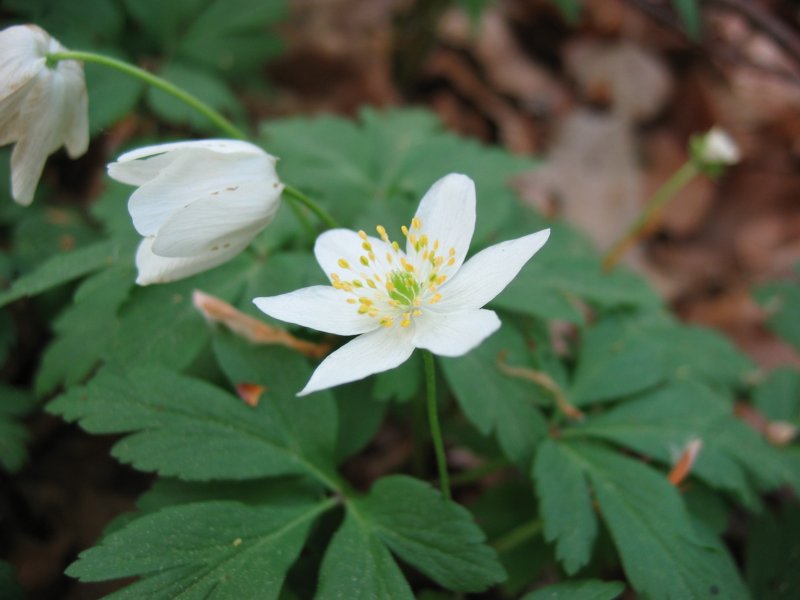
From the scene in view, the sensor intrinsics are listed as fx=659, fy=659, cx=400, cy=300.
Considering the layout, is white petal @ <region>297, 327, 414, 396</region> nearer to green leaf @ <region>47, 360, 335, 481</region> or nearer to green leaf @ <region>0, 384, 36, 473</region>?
green leaf @ <region>47, 360, 335, 481</region>

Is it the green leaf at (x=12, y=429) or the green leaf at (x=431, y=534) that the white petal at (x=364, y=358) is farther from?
the green leaf at (x=12, y=429)

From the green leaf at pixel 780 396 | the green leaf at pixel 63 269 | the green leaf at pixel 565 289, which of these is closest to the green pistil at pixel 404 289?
the green leaf at pixel 565 289

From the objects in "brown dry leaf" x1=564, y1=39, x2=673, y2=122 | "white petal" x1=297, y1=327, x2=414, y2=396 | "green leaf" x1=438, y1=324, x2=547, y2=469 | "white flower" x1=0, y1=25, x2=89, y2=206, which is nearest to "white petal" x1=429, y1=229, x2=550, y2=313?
"white petal" x1=297, y1=327, x2=414, y2=396

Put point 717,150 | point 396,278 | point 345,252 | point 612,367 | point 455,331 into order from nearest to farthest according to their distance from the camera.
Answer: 1. point 455,331
2. point 396,278
3. point 345,252
4. point 612,367
5. point 717,150

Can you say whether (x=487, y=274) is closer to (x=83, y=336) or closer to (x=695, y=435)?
(x=695, y=435)

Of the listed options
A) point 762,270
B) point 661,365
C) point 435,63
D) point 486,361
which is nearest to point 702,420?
point 661,365

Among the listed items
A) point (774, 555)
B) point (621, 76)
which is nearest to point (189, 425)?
point (774, 555)
